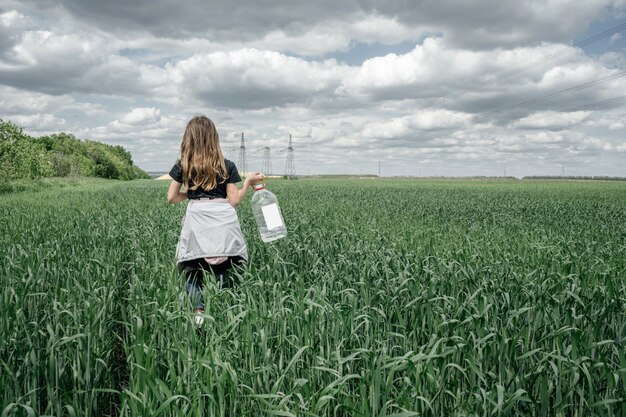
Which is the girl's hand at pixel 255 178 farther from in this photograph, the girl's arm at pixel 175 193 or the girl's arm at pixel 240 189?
the girl's arm at pixel 175 193

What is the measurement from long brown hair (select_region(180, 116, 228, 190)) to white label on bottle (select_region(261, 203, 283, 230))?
24.3 inches

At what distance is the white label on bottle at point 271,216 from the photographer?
491 cm

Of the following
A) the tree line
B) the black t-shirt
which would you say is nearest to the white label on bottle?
the black t-shirt

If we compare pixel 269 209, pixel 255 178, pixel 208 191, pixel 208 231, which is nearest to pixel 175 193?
pixel 208 191

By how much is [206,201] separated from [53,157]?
8588 centimetres

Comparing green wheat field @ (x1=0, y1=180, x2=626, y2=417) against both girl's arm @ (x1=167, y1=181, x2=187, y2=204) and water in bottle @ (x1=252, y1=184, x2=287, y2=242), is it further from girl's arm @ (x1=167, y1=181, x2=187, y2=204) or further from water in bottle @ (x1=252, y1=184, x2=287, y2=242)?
girl's arm @ (x1=167, y1=181, x2=187, y2=204)

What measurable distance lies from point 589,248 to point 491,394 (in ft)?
23.6

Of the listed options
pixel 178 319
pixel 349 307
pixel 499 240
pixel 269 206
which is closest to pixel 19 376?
pixel 178 319

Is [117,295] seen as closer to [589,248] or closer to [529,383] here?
[529,383]

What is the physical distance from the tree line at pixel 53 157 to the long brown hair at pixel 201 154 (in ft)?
104

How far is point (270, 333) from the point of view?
3.83 metres

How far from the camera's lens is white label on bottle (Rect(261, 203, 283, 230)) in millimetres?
4910

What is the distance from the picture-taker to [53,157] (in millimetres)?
79125

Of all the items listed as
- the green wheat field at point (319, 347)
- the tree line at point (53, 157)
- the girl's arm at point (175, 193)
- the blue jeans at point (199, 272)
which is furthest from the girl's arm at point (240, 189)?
the tree line at point (53, 157)
